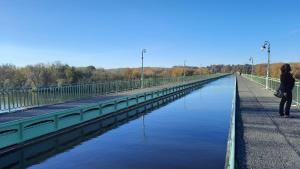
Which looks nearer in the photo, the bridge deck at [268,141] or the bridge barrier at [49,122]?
the bridge deck at [268,141]

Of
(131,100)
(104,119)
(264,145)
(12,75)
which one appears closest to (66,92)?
(131,100)

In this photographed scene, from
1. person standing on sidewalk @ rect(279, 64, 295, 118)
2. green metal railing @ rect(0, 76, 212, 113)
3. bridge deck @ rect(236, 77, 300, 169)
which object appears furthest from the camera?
green metal railing @ rect(0, 76, 212, 113)

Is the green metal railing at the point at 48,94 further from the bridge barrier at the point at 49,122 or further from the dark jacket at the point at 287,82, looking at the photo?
the dark jacket at the point at 287,82

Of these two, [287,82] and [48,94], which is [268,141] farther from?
[48,94]

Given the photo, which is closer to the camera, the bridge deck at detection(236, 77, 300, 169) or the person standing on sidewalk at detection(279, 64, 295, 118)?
the bridge deck at detection(236, 77, 300, 169)

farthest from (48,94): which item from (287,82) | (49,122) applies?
(287,82)

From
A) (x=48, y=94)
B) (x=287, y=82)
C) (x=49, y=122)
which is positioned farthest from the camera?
(x=48, y=94)

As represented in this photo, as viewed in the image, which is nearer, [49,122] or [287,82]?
[49,122]

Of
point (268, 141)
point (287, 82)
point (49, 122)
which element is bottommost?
point (268, 141)

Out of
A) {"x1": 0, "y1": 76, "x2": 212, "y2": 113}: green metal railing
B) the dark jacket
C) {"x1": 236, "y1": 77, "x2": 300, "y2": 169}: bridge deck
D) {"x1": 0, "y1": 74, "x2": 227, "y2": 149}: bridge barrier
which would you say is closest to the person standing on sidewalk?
the dark jacket

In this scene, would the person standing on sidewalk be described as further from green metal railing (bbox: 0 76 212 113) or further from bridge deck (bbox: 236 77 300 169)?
green metal railing (bbox: 0 76 212 113)

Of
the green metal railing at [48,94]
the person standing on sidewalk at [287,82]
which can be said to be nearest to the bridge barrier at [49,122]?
the green metal railing at [48,94]

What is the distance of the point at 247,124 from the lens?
13844 millimetres

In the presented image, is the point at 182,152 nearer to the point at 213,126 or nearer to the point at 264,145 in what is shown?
the point at 264,145
